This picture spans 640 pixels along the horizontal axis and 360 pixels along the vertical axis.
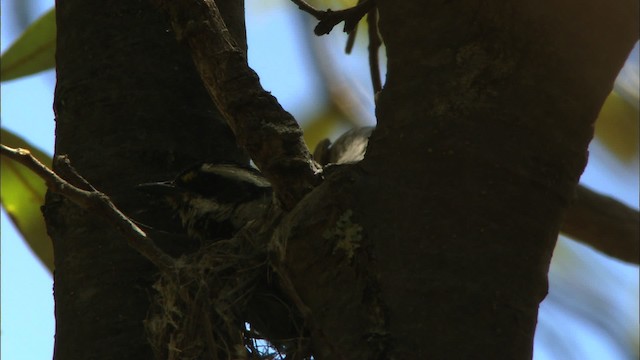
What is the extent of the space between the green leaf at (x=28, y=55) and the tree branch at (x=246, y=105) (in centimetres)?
138

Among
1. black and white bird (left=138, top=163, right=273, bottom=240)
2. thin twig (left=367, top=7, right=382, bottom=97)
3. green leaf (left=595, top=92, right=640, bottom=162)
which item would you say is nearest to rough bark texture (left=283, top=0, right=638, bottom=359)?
black and white bird (left=138, top=163, right=273, bottom=240)

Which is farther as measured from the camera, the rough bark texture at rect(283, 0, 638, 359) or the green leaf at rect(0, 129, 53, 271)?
the green leaf at rect(0, 129, 53, 271)

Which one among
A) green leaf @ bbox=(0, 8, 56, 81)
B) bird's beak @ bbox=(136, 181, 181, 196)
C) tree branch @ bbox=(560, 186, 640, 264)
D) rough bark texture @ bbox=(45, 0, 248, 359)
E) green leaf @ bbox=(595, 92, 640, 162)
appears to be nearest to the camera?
rough bark texture @ bbox=(45, 0, 248, 359)

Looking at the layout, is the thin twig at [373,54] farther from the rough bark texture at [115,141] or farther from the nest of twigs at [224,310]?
the nest of twigs at [224,310]

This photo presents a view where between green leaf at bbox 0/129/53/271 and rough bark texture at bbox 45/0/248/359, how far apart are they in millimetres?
720

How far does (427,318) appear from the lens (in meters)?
1.73

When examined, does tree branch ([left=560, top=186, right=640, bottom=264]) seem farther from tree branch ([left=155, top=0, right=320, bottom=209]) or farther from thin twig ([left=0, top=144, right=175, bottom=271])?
thin twig ([left=0, top=144, right=175, bottom=271])

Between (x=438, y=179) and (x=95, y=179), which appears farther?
(x=95, y=179)

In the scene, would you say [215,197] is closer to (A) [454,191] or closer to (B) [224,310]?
(B) [224,310]

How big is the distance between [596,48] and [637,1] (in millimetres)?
145

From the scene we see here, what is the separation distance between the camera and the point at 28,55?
3447 mm

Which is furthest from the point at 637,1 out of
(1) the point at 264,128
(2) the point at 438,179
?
(1) the point at 264,128

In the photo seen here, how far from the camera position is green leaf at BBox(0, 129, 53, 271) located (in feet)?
10.9

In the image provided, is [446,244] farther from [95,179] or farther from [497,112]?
[95,179]
